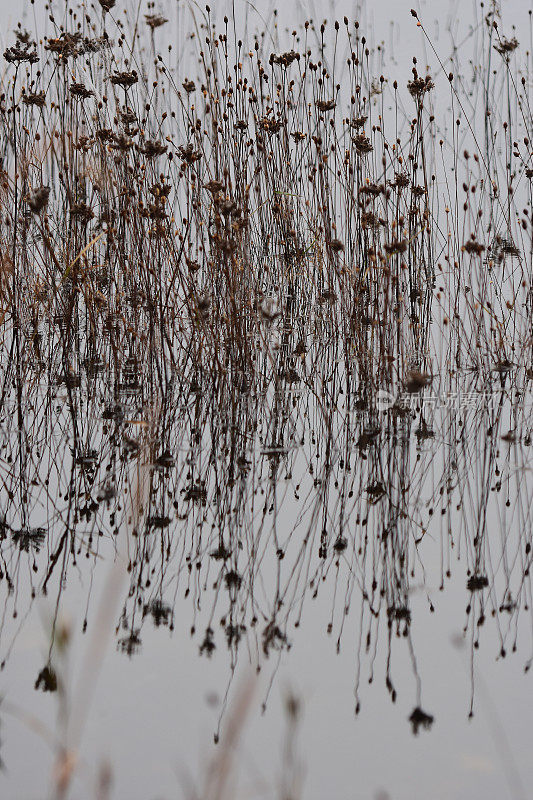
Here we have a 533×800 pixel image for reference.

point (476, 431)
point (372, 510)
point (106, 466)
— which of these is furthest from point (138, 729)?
point (476, 431)

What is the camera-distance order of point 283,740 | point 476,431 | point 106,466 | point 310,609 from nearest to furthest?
point 283,740 → point 310,609 → point 106,466 → point 476,431

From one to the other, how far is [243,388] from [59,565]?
1.21 metres

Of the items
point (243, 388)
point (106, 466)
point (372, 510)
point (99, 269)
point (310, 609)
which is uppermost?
point (99, 269)

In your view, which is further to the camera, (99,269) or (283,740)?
(99,269)

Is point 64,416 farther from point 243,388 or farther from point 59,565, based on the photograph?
point 59,565

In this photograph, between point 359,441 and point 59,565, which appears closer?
point 59,565

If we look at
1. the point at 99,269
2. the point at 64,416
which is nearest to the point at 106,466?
the point at 64,416

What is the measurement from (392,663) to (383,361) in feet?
4.67

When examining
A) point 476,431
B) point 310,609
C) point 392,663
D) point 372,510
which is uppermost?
point 476,431

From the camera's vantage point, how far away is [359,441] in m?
2.52

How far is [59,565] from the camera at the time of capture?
1892 millimetres

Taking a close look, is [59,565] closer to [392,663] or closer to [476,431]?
[392,663]

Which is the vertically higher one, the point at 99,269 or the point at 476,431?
the point at 99,269

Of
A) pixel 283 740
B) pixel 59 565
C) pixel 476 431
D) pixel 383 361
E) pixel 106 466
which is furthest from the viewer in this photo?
pixel 383 361
